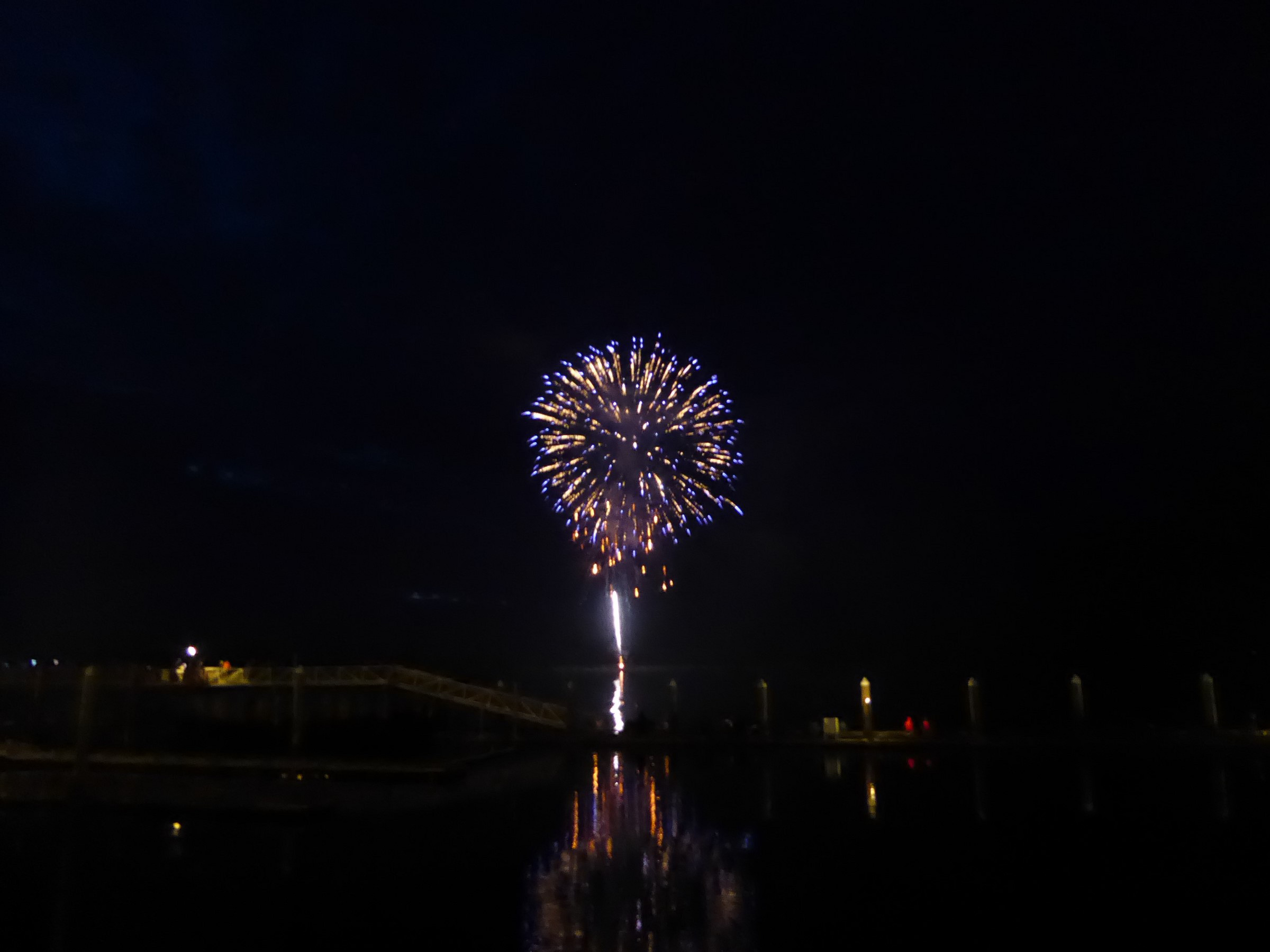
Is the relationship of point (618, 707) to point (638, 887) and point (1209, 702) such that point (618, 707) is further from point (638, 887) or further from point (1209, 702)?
point (638, 887)

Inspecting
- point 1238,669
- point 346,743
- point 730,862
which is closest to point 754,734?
point 346,743

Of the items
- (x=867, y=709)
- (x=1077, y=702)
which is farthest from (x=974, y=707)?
(x=1077, y=702)

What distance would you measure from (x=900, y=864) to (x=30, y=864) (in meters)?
15.6

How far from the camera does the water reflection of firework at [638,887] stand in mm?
12016

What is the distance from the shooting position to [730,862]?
16094 mm

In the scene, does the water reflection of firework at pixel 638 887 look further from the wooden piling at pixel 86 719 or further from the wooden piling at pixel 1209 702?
the wooden piling at pixel 1209 702

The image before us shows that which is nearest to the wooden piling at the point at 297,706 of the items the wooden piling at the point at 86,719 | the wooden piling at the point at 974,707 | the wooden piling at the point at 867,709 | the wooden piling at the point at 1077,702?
the wooden piling at the point at 86,719

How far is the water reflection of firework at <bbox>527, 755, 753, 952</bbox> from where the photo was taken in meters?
12.0

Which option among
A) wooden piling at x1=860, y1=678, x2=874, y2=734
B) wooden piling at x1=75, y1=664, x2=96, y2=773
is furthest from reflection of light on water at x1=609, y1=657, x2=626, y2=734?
wooden piling at x1=75, y1=664, x2=96, y2=773

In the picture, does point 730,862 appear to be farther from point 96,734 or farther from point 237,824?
point 96,734

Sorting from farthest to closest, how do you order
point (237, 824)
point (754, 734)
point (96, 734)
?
point (96, 734) < point (754, 734) < point (237, 824)

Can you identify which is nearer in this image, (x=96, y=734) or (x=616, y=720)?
(x=96, y=734)

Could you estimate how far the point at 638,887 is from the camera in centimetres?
1444

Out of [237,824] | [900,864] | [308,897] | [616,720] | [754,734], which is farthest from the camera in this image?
[616,720]
